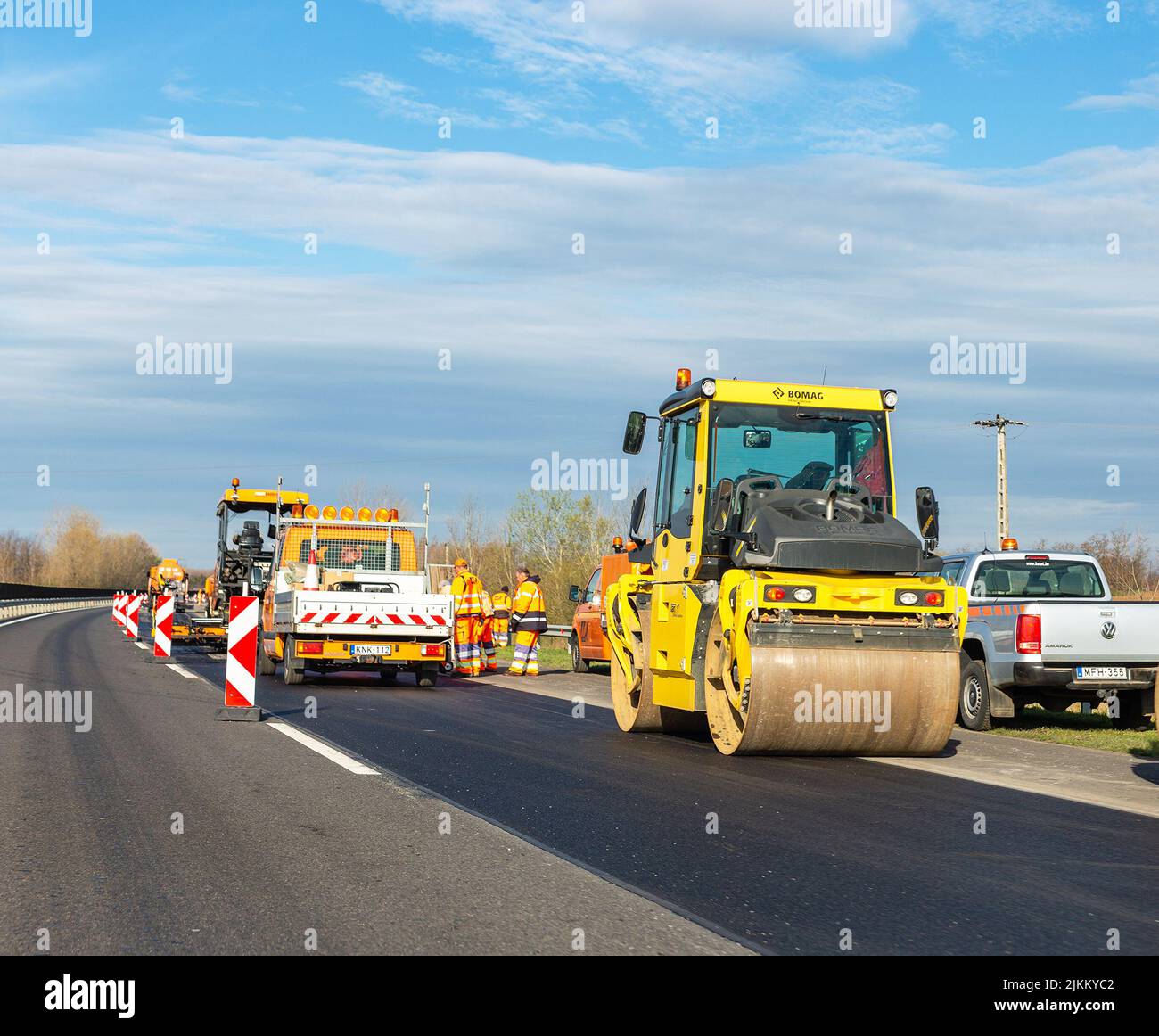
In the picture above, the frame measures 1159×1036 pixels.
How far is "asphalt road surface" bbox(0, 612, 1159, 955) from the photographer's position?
5.89 metres

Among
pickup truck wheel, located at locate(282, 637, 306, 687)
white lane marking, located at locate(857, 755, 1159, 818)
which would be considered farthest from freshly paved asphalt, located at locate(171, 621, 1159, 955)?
pickup truck wheel, located at locate(282, 637, 306, 687)

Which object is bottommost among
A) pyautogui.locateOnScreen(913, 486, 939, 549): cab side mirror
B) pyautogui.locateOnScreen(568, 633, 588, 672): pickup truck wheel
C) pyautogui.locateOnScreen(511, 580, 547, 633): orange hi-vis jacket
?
pyautogui.locateOnScreen(568, 633, 588, 672): pickup truck wheel

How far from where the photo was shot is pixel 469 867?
713cm

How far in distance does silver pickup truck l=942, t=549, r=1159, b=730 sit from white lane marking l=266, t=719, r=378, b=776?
6.17 meters

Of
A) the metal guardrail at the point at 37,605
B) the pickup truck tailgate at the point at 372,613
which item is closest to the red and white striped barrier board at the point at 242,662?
the pickup truck tailgate at the point at 372,613

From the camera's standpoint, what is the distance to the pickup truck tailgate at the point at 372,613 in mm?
20391

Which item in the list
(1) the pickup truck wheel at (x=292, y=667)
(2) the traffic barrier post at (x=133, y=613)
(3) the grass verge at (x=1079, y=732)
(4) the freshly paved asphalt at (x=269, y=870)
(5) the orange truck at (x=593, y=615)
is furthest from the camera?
(2) the traffic barrier post at (x=133, y=613)

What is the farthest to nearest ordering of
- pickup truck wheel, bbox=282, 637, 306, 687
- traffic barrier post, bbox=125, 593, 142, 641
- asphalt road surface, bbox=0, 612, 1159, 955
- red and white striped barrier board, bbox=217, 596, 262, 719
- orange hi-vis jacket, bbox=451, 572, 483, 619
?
traffic barrier post, bbox=125, 593, 142, 641
orange hi-vis jacket, bbox=451, 572, 483, 619
pickup truck wheel, bbox=282, 637, 306, 687
red and white striped barrier board, bbox=217, 596, 262, 719
asphalt road surface, bbox=0, 612, 1159, 955

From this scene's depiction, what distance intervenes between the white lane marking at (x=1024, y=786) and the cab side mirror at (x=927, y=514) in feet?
6.35

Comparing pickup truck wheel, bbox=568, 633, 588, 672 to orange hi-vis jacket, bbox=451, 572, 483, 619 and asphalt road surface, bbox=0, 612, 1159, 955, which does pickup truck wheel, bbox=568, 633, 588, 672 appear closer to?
orange hi-vis jacket, bbox=451, 572, 483, 619

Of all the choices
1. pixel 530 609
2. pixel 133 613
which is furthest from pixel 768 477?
pixel 133 613

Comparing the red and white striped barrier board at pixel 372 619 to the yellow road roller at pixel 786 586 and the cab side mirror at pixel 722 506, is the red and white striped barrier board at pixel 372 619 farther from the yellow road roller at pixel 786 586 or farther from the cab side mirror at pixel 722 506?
the cab side mirror at pixel 722 506
